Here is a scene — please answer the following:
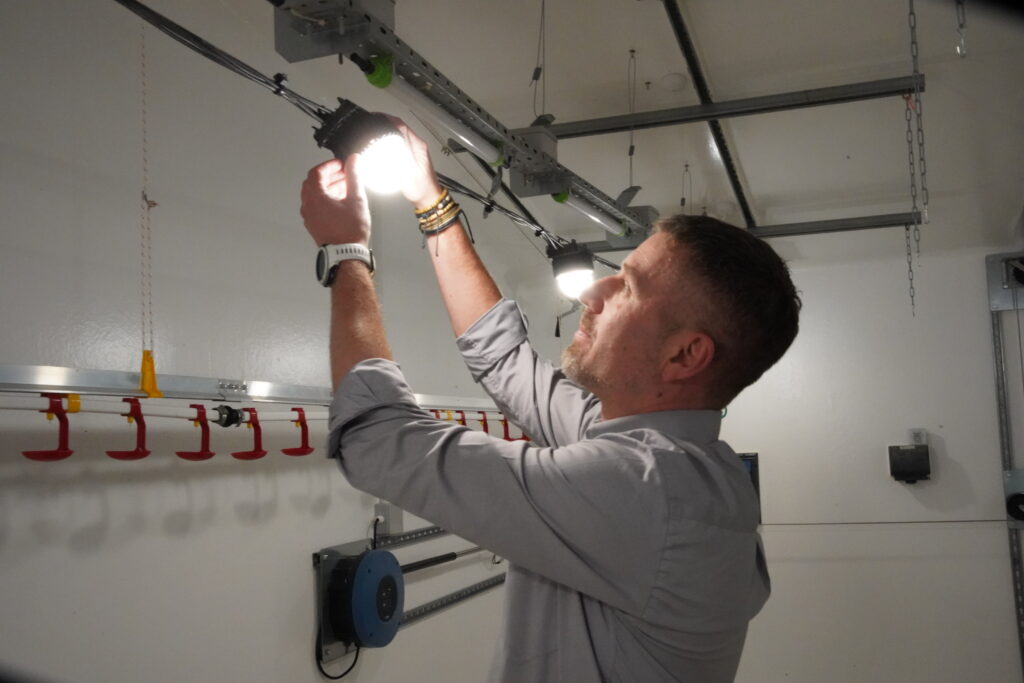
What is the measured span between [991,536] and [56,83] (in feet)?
16.8

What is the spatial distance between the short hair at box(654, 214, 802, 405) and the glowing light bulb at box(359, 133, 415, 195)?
1.53ft

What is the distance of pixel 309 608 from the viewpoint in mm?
2520

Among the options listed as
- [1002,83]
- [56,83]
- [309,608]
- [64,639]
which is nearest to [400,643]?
[309,608]

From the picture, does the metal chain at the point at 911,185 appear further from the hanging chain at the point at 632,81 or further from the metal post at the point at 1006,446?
the hanging chain at the point at 632,81

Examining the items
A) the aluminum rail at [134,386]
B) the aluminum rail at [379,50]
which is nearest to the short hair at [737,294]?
the aluminum rail at [379,50]

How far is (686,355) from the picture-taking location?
3.65 ft

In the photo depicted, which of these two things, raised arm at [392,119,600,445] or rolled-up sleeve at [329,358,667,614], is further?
raised arm at [392,119,600,445]

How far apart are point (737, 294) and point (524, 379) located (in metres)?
0.45

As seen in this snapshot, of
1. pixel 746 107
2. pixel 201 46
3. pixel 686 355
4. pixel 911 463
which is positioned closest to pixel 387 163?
pixel 201 46

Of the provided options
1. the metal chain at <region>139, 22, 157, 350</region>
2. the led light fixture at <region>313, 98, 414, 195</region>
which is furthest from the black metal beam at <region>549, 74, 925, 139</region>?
the led light fixture at <region>313, 98, 414, 195</region>

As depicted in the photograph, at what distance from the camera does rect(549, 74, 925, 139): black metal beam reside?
2.82 meters

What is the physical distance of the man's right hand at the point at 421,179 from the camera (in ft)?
4.38

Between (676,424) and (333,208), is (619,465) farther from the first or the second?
(333,208)

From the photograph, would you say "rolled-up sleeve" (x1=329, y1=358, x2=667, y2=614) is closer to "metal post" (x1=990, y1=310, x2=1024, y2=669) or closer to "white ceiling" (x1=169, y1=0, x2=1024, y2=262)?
"white ceiling" (x1=169, y1=0, x2=1024, y2=262)
